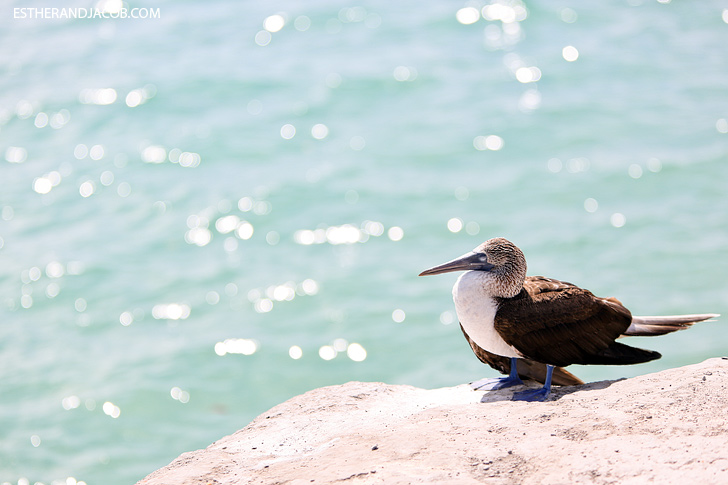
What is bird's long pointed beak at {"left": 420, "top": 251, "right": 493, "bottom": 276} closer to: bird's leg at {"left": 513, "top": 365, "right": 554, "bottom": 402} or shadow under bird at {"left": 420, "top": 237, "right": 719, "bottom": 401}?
shadow under bird at {"left": 420, "top": 237, "right": 719, "bottom": 401}

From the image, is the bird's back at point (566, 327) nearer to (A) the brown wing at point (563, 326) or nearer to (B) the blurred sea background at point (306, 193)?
(A) the brown wing at point (563, 326)

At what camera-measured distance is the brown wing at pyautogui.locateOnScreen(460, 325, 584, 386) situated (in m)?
6.61

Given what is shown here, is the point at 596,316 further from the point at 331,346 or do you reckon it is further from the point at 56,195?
the point at 56,195

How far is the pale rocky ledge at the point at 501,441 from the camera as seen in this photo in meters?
4.61

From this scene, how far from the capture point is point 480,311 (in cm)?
619

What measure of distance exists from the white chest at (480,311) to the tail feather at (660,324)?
36.2 inches

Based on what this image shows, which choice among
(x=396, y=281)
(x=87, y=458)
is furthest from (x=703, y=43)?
(x=87, y=458)

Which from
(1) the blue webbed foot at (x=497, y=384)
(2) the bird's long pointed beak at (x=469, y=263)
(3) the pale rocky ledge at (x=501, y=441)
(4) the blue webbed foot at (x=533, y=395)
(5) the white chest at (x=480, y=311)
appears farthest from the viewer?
(1) the blue webbed foot at (x=497, y=384)

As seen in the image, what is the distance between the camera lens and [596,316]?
6.21 metres

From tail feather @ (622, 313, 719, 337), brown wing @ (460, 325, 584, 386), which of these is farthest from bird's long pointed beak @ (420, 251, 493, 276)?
tail feather @ (622, 313, 719, 337)

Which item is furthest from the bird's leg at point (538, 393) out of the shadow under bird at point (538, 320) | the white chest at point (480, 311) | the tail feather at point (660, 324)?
the tail feather at point (660, 324)

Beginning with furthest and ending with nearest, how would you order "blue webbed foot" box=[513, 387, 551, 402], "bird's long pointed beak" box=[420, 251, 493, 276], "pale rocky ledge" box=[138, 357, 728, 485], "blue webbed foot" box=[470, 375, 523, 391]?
"blue webbed foot" box=[470, 375, 523, 391], "bird's long pointed beak" box=[420, 251, 493, 276], "blue webbed foot" box=[513, 387, 551, 402], "pale rocky ledge" box=[138, 357, 728, 485]

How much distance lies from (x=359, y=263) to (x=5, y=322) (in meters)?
5.99

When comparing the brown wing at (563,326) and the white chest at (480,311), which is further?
the white chest at (480,311)
